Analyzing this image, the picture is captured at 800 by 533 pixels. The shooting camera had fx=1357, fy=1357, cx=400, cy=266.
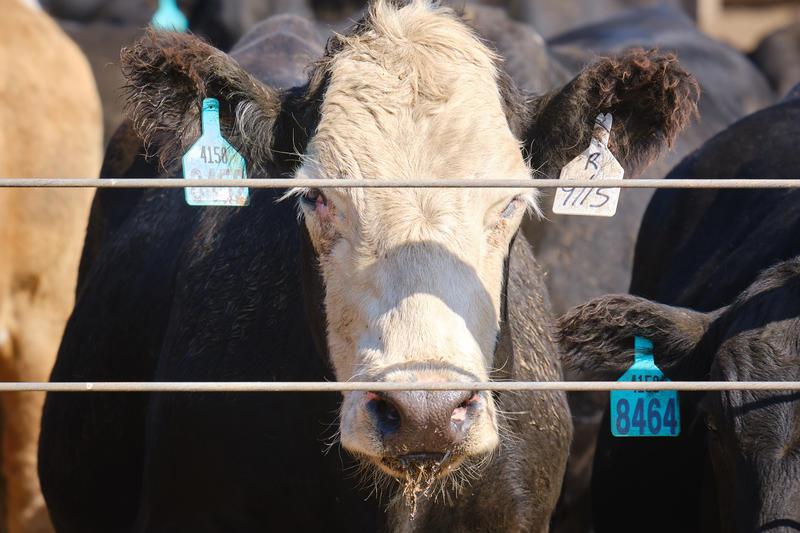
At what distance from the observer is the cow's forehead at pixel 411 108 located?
330 centimetres

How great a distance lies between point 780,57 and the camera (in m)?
9.76

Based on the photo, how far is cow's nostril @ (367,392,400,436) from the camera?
2.96 metres

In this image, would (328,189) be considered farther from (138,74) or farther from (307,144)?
(138,74)

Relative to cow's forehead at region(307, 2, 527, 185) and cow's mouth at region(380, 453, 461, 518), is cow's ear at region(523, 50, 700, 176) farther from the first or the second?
cow's mouth at region(380, 453, 461, 518)

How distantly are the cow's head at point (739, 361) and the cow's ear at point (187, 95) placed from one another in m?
0.97

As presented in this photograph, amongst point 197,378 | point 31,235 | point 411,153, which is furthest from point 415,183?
point 31,235

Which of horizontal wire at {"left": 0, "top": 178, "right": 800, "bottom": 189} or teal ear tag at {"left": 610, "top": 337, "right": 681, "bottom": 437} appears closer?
horizontal wire at {"left": 0, "top": 178, "right": 800, "bottom": 189}

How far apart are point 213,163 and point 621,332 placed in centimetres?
117

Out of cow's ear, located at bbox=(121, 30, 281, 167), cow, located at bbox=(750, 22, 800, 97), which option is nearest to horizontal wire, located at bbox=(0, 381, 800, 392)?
cow's ear, located at bbox=(121, 30, 281, 167)

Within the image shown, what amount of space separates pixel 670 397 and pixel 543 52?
4164 millimetres

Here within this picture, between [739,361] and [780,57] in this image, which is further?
[780,57]

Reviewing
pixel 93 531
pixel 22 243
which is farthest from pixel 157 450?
pixel 22 243

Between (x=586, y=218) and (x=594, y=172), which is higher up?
(x=586, y=218)

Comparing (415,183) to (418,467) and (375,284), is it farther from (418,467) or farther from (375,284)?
(418,467)
